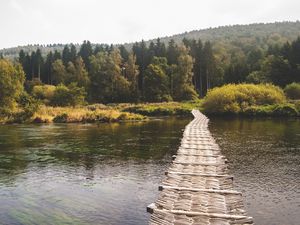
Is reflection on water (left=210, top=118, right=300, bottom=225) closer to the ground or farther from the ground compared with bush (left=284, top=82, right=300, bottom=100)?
closer to the ground

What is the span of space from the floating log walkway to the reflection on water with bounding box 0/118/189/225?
29.7 inches

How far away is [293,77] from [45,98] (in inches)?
2128

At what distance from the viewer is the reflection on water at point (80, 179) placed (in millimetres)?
13477

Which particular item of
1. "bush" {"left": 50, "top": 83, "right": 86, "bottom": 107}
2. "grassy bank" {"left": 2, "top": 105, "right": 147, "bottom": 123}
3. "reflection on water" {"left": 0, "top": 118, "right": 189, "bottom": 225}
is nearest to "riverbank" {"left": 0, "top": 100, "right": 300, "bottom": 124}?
"grassy bank" {"left": 2, "top": 105, "right": 147, "bottom": 123}

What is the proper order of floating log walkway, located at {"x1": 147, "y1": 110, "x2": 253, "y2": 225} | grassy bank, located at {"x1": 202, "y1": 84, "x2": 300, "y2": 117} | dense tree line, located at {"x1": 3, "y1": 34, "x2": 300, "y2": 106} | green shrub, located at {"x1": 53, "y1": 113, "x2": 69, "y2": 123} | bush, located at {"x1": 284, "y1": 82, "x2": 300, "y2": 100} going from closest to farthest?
floating log walkway, located at {"x1": 147, "y1": 110, "x2": 253, "y2": 225}, green shrub, located at {"x1": 53, "y1": 113, "x2": 69, "y2": 123}, grassy bank, located at {"x1": 202, "y1": 84, "x2": 300, "y2": 117}, bush, located at {"x1": 284, "y1": 82, "x2": 300, "y2": 100}, dense tree line, located at {"x1": 3, "y1": 34, "x2": 300, "y2": 106}

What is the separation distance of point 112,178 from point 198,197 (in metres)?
5.74

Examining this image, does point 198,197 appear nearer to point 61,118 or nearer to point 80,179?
point 80,179

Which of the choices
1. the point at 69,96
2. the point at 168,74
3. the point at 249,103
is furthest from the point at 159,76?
the point at 249,103

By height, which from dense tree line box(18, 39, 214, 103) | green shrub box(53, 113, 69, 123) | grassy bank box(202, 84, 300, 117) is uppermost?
dense tree line box(18, 39, 214, 103)

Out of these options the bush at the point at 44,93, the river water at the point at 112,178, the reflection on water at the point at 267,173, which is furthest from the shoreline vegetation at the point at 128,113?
the reflection on water at the point at 267,173

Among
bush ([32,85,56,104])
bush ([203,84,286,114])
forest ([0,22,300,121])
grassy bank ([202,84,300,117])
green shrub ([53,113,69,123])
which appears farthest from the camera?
forest ([0,22,300,121])

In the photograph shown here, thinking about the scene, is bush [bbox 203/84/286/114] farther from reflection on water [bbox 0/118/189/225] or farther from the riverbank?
reflection on water [bbox 0/118/189/225]

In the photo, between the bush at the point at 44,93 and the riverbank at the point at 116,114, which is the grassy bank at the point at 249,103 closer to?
the riverbank at the point at 116,114

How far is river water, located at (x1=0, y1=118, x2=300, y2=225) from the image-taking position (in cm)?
1346
